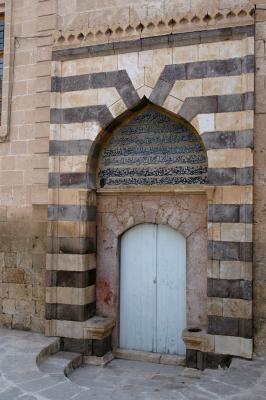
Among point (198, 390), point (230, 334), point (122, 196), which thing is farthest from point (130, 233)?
point (198, 390)

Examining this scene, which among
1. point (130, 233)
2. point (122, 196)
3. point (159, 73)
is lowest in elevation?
point (130, 233)

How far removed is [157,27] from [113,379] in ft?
15.2

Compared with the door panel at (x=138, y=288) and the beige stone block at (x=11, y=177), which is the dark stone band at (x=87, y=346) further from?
the beige stone block at (x=11, y=177)

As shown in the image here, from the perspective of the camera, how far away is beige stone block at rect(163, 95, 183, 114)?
5.84 m

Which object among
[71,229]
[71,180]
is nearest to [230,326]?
[71,229]

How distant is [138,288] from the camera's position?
6.37 m

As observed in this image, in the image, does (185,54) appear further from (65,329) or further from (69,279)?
(65,329)

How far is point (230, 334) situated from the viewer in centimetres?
546

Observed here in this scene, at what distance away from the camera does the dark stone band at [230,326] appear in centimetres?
541

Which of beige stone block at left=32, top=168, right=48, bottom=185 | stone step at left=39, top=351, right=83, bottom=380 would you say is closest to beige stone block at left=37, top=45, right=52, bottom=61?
beige stone block at left=32, top=168, right=48, bottom=185

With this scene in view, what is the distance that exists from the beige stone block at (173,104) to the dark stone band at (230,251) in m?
1.79

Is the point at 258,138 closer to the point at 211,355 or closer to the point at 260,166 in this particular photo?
the point at 260,166

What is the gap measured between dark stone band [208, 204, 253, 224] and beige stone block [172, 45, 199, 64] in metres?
1.95

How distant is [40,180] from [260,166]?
3183 mm
